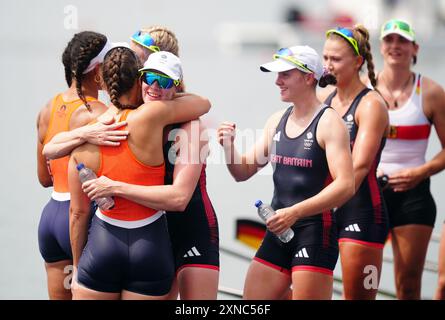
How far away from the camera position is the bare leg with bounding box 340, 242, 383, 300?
6.65 meters

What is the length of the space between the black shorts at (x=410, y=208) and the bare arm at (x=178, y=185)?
262 cm

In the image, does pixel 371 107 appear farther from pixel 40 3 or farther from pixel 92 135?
pixel 40 3

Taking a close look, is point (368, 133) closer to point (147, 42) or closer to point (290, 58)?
point (290, 58)

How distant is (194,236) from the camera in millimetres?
5750

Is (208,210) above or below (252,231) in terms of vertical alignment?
above

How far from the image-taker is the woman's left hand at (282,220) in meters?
5.77

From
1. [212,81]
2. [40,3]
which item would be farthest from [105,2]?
[212,81]

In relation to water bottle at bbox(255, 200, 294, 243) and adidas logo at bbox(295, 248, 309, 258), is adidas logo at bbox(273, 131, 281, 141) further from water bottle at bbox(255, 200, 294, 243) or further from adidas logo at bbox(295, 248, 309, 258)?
adidas logo at bbox(295, 248, 309, 258)

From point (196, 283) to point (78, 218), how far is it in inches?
32.5

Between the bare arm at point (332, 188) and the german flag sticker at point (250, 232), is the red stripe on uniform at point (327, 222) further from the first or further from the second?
the german flag sticker at point (250, 232)

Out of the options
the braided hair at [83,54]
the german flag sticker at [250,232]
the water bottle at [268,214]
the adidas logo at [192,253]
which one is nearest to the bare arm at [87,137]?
the braided hair at [83,54]

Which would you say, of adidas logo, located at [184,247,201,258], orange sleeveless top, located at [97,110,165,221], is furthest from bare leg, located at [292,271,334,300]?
orange sleeveless top, located at [97,110,165,221]

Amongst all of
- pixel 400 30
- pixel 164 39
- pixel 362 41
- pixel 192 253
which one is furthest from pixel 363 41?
pixel 192 253

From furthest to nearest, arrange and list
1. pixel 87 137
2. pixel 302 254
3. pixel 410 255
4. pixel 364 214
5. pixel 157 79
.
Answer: pixel 410 255 → pixel 364 214 → pixel 302 254 → pixel 157 79 → pixel 87 137
